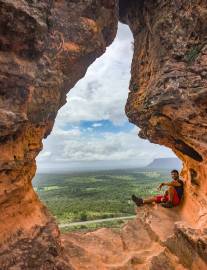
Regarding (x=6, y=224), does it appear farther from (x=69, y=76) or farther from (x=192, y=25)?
(x=192, y=25)

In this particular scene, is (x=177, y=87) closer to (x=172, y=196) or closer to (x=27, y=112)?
(x=27, y=112)

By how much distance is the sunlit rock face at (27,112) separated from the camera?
1048cm

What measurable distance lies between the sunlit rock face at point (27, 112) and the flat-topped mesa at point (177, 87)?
4438 mm

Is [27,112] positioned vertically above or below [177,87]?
below

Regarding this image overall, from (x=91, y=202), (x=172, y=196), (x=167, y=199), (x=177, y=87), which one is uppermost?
(x=177, y=87)

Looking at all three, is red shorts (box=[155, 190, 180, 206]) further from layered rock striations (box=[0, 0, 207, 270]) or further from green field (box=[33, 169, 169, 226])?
green field (box=[33, 169, 169, 226])

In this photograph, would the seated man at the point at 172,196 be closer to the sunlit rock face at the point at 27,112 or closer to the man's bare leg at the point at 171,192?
the man's bare leg at the point at 171,192

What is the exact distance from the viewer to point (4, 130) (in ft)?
33.5

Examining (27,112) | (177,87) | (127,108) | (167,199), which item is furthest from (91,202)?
(27,112)

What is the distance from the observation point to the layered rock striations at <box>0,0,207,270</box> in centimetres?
1074

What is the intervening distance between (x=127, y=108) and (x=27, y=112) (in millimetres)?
7013

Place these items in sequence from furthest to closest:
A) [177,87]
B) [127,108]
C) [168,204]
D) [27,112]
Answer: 1. [127,108]
2. [168,204]
3. [177,87]
4. [27,112]

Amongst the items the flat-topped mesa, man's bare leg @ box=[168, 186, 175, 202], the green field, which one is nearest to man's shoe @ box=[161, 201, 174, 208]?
man's bare leg @ box=[168, 186, 175, 202]

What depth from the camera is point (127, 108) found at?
675 inches
